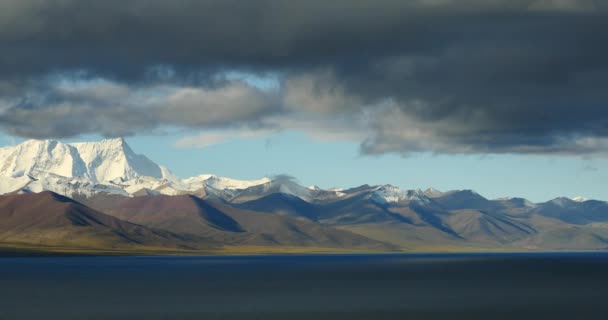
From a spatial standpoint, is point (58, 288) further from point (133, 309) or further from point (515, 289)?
point (515, 289)

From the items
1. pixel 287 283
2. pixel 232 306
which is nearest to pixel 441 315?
pixel 232 306

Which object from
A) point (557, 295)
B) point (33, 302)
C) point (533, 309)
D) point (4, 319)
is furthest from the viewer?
point (557, 295)

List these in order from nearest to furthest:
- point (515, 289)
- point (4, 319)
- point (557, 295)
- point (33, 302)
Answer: point (4, 319) < point (33, 302) < point (557, 295) < point (515, 289)

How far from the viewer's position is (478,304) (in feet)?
395

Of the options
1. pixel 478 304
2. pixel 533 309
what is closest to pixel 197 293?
pixel 478 304

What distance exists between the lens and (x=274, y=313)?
10794 centimetres

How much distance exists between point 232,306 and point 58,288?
58539mm

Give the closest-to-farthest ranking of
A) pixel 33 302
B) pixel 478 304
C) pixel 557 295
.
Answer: pixel 478 304 < pixel 33 302 < pixel 557 295

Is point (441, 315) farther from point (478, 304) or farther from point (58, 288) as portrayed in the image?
point (58, 288)

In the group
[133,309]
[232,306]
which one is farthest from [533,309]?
[133,309]

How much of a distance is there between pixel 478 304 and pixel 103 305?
51801 mm

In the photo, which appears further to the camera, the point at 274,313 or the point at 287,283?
the point at 287,283

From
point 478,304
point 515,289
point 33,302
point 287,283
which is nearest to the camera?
point 478,304

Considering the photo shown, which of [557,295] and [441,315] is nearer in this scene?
[441,315]
